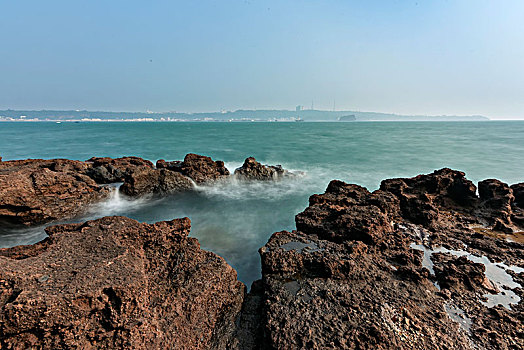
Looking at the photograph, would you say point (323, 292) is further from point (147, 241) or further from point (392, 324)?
point (147, 241)

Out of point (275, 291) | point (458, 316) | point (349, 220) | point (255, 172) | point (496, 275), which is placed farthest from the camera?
point (255, 172)

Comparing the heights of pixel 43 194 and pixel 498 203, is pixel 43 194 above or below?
below

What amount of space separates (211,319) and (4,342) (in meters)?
2.28

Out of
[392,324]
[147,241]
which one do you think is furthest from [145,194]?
[392,324]

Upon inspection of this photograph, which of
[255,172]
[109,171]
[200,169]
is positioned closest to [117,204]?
[109,171]

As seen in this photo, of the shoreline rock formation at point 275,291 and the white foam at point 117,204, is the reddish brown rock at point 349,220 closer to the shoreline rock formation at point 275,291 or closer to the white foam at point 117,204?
the shoreline rock formation at point 275,291

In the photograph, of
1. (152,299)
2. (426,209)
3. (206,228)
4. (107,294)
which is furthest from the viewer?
(206,228)

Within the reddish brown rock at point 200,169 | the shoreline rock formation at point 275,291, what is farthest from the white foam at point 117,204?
the shoreline rock formation at point 275,291

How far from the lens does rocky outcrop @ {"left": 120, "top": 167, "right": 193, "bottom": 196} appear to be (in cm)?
1072

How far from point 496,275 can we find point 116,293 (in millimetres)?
6718

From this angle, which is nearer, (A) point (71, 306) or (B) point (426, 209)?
(A) point (71, 306)

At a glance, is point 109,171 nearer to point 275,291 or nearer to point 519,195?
point 275,291

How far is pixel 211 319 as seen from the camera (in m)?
3.51

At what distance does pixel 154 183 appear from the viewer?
11.5 m
